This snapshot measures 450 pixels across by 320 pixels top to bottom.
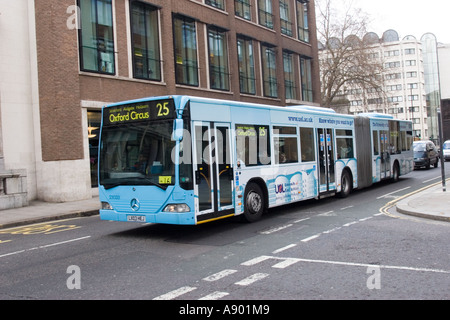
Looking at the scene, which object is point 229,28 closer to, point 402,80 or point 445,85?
point 445,85

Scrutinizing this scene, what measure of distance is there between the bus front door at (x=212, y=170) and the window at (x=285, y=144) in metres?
2.05

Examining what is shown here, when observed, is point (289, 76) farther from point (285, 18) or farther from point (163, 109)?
point (163, 109)

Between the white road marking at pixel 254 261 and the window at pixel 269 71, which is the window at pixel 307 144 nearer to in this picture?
the white road marking at pixel 254 261

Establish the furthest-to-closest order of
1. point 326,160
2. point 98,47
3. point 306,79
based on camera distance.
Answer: point 306,79, point 98,47, point 326,160

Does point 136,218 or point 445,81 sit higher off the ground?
point 445,81

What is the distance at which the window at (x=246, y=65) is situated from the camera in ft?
91.7

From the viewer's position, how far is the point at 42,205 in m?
16.2

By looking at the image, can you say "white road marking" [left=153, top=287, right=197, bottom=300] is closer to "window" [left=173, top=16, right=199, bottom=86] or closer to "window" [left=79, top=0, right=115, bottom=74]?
"window" [left=79, top=0, right=115, bottom=74]

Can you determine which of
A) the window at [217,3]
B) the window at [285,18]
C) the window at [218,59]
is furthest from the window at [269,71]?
the window at [217,3]

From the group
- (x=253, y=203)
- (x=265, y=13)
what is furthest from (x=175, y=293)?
(x=265, y=13)

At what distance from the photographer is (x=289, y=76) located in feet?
109

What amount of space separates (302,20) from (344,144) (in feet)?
76.5

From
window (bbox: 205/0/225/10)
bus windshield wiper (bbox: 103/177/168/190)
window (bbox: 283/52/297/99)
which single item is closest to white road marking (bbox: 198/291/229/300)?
bus windshield wiper (bbox: 103/177/168/190)
